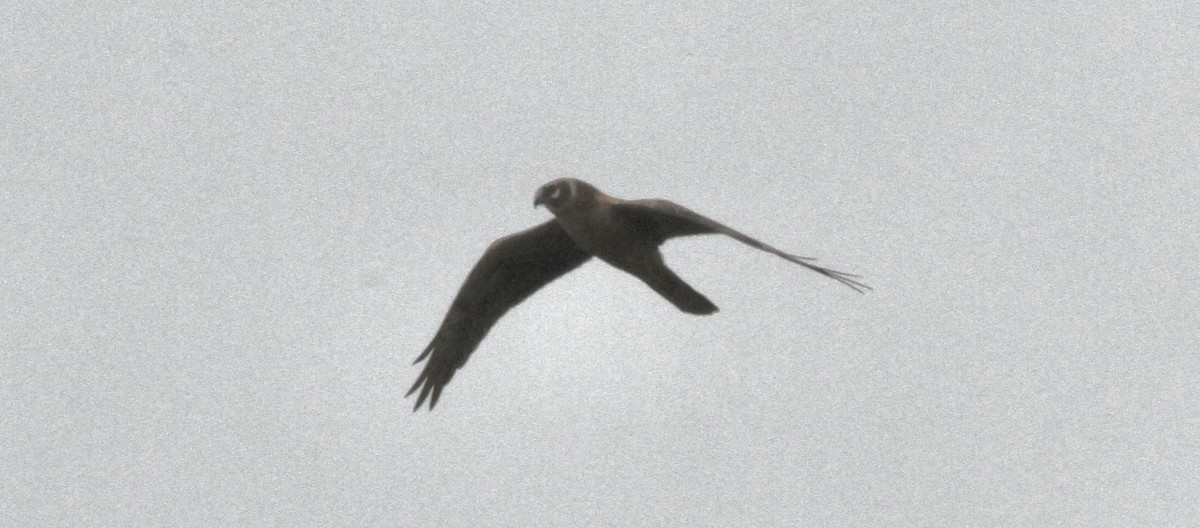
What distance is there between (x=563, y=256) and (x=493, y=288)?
0.62 metres

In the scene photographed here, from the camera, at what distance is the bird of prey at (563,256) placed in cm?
1293

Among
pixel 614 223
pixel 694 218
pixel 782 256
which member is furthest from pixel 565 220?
pixel 782 256

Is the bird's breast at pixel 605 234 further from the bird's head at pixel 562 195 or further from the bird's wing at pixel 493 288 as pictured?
the bird's wing at pixel 493 288

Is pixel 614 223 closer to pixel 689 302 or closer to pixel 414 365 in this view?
pixel 689 302

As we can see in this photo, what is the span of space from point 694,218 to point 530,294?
253cm

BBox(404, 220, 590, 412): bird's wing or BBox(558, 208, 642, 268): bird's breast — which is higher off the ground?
BBox(558, 208, 642, 268): bird's breast

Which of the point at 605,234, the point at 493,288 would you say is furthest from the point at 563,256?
the point at 605,234

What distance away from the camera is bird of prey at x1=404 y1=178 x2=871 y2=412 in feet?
42.4

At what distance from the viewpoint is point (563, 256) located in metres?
14.1

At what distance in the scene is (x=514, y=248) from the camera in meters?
14.0

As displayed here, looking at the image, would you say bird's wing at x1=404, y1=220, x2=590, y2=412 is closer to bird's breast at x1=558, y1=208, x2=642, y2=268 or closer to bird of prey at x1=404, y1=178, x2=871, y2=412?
bird of prey at x1=404, y1=178, x2=871, y2=412

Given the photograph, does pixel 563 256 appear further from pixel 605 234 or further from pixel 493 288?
pixel 605 234

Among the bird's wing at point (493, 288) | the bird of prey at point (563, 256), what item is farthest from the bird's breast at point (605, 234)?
the bird's wing at point (493, 288)

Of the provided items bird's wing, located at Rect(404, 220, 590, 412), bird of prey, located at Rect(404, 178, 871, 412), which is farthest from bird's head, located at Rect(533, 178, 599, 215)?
bird's wing, located at Rect(404, 220, 590, 412)
